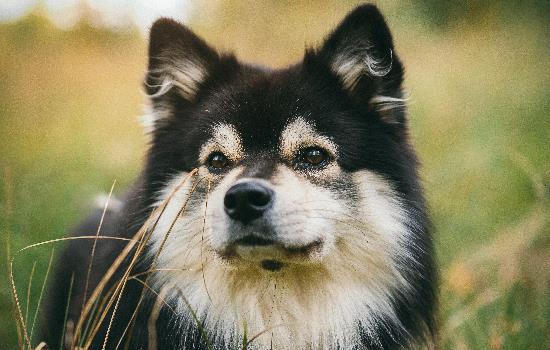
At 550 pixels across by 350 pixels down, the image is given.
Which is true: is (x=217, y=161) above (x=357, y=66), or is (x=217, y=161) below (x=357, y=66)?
below

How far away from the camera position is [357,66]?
361 cm

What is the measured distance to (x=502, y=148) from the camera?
792cm

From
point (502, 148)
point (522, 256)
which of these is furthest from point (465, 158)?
point (522, 256)

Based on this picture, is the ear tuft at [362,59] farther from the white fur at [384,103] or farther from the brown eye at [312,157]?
the brown eye at [312,157]

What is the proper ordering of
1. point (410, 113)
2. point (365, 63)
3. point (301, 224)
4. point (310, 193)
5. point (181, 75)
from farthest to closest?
point (410, 113) → point (181, 75) → point (365, 63) → point (310, 193) → point (301, 224)

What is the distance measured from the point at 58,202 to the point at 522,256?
4804 mm

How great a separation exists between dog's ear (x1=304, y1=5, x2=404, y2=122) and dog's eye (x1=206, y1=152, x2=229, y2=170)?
807 millimetres

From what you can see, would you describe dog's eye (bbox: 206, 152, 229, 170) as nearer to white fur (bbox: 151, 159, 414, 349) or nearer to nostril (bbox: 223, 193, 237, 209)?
white fur (bbox: 151, 159, 414, 349)

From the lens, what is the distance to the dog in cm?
322

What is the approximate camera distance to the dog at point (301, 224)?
3.22m

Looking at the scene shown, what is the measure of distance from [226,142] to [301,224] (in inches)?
26.5

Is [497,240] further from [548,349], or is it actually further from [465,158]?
[465,158]

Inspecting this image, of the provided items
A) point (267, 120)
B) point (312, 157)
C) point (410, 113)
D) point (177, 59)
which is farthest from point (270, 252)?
point (410, 113)

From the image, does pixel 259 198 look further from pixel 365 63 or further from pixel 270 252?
pixel 365 63
